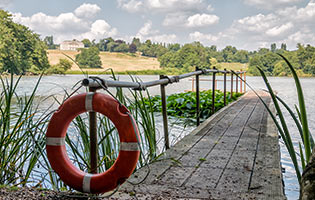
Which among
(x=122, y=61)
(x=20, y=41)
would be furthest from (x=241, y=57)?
(x=20, y=41)

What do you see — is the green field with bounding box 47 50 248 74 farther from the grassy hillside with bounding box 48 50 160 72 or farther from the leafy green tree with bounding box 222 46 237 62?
the leafy green tree with bounding box 222 46 237 62

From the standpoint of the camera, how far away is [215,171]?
5.89ft

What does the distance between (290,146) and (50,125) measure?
3.31 feet

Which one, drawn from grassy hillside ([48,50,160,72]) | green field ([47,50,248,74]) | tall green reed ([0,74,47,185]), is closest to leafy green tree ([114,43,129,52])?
green field ([47,50,248,74])

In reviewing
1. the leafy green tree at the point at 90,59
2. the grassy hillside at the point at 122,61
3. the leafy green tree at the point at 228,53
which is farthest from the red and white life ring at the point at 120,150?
the leafy green tree at the point at 228,53

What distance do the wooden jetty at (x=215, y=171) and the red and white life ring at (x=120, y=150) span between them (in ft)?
0.38

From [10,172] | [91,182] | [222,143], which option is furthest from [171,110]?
[91,182]

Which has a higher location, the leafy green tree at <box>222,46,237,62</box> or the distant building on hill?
the distant building on hill

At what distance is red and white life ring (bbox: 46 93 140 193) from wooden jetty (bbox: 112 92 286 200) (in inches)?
4.6

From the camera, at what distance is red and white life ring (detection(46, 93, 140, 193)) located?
1.33 m

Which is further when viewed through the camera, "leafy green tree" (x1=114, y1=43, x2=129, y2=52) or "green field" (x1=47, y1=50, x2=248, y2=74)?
"leafy green tree" (x1=114, y1=43, x2=129, y2=52)

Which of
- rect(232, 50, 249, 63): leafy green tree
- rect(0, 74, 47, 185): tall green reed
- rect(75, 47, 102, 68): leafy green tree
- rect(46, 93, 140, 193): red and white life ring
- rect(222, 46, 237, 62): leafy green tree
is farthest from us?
rect(222, 46, 237, 62): leafy green tree

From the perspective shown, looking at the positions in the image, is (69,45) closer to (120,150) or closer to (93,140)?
(93,140)

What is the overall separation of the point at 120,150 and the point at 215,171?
0.70 m
